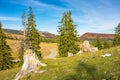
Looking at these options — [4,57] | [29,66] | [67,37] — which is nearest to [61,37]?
[67,37]

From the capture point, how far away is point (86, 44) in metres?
50.4

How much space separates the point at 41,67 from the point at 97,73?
1060 cm

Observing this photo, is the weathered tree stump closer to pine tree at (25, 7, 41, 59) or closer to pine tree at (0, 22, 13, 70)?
pine tree at (0, 22, 13, 70)

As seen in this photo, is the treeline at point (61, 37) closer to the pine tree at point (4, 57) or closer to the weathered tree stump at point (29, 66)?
the pine tree at point (4, 57)

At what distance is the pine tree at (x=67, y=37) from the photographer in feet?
193

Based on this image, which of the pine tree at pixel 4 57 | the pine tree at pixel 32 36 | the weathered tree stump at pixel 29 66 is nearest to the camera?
the weathered tree stump at pixel 29 66

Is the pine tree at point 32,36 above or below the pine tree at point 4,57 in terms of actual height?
above

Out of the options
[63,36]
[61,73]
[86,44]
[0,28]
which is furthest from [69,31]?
[61,73]

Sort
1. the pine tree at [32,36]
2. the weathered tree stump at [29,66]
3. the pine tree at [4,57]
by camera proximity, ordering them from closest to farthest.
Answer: the weathered tree stump at [29,66], the pine tree at [4,57], the pine tree at [32,36]

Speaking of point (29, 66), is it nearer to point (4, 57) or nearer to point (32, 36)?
point (4, 57)

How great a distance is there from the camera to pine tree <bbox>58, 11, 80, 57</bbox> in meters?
59.0

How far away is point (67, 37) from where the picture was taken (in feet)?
196

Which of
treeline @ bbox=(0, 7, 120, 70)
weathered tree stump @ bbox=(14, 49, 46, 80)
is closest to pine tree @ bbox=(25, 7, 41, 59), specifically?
treeline @ bbox=(0, 7, 120, 70)

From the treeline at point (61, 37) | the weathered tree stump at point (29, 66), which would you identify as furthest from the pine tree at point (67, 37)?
the weathered tree stump at point (29, 66)
